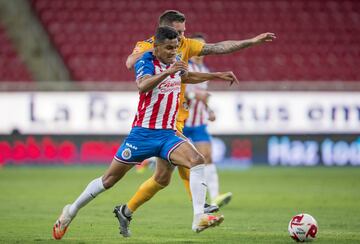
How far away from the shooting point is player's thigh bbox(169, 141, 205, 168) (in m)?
7.92

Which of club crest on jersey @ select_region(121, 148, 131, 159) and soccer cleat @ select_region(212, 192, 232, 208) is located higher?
club crest on jersey @ select_region(121, 148, 131, 159)

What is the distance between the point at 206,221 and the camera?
7586 mm

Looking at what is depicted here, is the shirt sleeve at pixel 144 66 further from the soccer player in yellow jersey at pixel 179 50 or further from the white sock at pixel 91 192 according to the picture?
the white sock at pixel 91 192

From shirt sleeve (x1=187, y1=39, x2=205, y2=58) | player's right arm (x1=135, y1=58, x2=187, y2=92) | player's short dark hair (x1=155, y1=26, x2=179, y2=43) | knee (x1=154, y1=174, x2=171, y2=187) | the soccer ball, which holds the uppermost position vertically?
player's short dark hair (x1=155, y1=26, x2=179, y2=43)

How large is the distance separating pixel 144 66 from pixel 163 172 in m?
1.26

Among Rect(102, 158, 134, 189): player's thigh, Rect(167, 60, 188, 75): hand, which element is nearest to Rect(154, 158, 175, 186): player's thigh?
Rect(102, 158, 134, 189): player's thigh

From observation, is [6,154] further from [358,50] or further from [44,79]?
[358,50]

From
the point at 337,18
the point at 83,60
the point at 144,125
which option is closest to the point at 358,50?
the point at 337,18

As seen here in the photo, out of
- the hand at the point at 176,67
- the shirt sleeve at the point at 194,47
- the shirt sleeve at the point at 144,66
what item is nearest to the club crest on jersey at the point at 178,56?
the shirt sleeve at the point at 194,47

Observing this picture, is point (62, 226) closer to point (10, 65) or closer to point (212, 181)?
point (212, 181)

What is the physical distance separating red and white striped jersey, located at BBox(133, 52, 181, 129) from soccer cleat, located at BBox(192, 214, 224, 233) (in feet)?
3.37

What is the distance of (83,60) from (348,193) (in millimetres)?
10562

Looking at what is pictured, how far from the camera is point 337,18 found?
78.3 feet

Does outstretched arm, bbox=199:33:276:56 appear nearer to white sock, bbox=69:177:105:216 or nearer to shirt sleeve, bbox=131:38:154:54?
shirt sleeve, bbox=131:38:154:54
